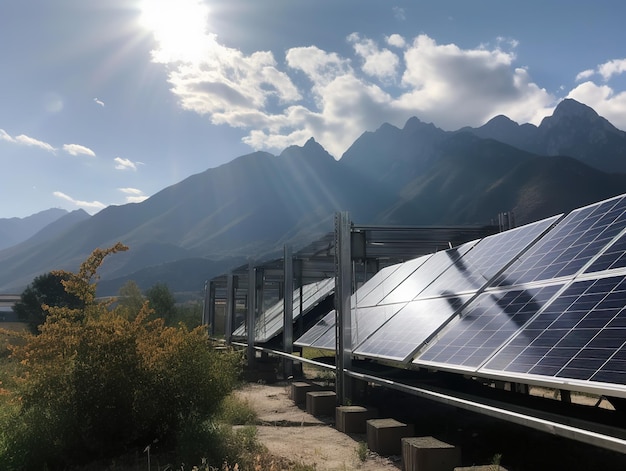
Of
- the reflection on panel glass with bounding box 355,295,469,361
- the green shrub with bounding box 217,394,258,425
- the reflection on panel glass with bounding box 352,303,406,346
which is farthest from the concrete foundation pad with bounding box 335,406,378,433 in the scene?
the green shrub with bounding box 217,394,258,425

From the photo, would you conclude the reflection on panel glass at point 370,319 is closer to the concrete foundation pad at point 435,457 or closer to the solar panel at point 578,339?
the concrete foundation pad at point 435,457

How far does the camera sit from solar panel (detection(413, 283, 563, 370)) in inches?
337

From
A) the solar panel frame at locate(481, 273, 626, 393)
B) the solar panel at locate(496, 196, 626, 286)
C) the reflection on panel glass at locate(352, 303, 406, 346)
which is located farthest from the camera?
the reflection on panel glass at locate(352, 303, 406, 346)

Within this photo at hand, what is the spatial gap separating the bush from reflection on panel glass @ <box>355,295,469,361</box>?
13.1ft

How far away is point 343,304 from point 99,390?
23.8ft

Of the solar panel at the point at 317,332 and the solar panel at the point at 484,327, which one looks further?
the solar panel at the point at 317,332

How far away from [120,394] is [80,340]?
130cm

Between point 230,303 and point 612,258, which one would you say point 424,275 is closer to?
point 612,258

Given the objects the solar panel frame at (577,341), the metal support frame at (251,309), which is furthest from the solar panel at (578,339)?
the metal support frame at (251,309)

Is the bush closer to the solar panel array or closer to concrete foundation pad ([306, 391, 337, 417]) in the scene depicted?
the solar panel array

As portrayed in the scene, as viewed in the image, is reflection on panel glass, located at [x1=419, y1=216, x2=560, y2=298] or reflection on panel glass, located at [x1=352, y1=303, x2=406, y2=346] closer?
reflection on panel glass, located at [x1=419, y1=216, x2=560, y2=298]

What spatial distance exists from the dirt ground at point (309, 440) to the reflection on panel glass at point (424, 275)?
4.38 m

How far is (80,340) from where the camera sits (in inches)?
385

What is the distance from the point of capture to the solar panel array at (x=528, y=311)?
6738 millimetres
